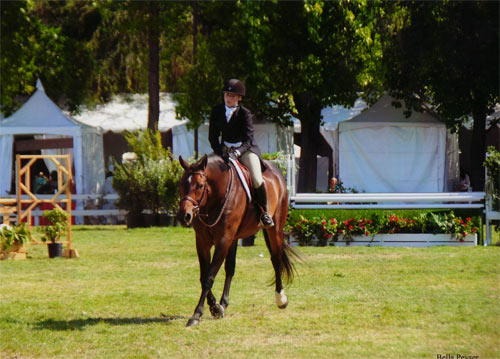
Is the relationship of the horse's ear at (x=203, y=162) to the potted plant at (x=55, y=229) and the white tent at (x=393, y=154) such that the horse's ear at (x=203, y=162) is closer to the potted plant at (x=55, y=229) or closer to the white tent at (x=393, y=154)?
the potted plant at (x=55, y=229)

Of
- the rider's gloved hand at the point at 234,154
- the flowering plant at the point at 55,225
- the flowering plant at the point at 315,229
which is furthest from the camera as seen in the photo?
the flowering plant at the point at 315,229

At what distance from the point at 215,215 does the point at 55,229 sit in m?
8.62

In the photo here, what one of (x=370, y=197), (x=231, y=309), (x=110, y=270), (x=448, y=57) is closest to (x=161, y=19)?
(x=448, y=57)

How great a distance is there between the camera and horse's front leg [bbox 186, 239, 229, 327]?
30.2 ft

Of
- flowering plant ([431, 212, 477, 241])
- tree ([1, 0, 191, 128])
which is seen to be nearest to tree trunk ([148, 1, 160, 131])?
tree ([1, 0, 191, 128])

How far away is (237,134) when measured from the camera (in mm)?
10305

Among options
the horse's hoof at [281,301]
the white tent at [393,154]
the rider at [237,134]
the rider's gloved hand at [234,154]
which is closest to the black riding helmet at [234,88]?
the rider at [237,134]

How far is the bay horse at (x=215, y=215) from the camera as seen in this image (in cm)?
918

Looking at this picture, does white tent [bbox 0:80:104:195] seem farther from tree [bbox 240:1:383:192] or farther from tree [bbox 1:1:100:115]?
tree [bbox 240:1:383:192]

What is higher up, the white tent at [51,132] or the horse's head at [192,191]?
the white tent at [51,132]

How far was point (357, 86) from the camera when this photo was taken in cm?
2989

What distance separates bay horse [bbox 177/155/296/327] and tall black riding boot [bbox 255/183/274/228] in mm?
93

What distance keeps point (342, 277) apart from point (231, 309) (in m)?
3.40

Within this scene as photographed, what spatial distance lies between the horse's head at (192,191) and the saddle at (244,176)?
73 centimetres
